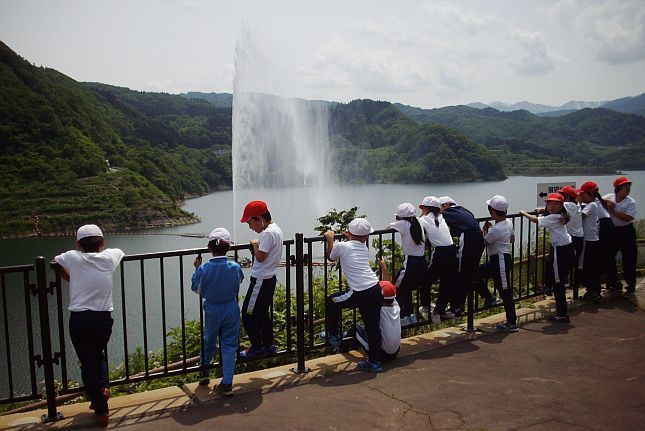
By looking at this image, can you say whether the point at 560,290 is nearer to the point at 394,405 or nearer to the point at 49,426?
the point at 394,405

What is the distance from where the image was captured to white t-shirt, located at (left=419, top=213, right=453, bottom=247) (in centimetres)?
566

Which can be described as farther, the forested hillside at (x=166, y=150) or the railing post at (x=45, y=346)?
the forested hillside at (x=166, y=150)

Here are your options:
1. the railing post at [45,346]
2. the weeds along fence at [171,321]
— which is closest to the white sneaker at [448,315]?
the weeds along fence at [171,321]

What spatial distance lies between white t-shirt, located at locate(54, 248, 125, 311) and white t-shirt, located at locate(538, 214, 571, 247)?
195 inches

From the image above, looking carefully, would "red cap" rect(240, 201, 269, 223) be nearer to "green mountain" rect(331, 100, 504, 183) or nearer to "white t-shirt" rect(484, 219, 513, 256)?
"white t-shirt" rect(484, 219, 513, 256)

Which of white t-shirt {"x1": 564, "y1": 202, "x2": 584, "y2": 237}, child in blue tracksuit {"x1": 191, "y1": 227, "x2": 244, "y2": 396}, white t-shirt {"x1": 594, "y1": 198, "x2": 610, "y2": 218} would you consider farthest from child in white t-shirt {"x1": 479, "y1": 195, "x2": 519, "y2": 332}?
child in blue tracksuit {"x1": 191, "y1": 227, "x2": 244, "y2": 396}

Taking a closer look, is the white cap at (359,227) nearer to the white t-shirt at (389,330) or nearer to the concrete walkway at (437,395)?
the white t-shirt at (389,330)

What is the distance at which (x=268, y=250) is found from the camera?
4.71 metres

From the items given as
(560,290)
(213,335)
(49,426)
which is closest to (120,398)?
(49,426)

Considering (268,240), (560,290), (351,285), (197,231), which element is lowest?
(197,231)

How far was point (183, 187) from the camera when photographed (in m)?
102

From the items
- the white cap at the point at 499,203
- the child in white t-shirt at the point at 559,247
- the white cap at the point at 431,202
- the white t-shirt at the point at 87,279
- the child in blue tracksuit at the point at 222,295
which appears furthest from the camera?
the child in white t-shirt at the point at 559,247

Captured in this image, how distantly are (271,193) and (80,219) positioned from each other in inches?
1139

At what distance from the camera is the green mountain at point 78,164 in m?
69.2
